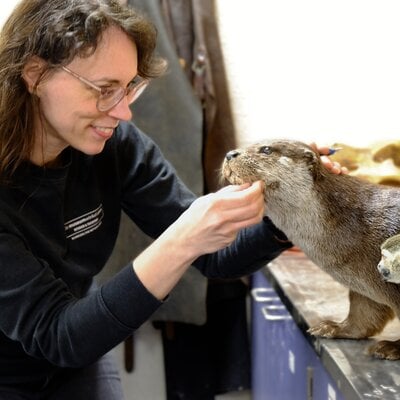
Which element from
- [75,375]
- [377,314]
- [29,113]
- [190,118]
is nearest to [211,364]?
[190,118]

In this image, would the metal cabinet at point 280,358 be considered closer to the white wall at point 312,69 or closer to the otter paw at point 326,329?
the otter paw at point 326,329

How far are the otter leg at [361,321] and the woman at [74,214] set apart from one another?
0.18m

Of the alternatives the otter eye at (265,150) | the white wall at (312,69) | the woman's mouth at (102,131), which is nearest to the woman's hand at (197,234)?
the otter eye at (265,150)

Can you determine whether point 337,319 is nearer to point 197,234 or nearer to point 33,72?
point 197,234

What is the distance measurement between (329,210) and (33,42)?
56 centimetres

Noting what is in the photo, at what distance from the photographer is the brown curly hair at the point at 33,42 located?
112cm

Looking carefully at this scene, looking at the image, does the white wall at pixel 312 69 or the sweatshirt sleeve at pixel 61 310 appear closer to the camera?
the sweatshirt sleeve at pixel 61 310

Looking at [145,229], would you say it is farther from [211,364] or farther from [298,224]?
[211,364]

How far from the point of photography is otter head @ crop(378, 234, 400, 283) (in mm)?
1001

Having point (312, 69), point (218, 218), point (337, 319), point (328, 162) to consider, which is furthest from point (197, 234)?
point (312, 69)

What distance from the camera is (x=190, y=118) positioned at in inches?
82.4

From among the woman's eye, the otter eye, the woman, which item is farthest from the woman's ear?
the otter eye

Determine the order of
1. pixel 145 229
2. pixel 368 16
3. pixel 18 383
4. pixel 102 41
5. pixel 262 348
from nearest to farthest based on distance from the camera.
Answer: pixel 102 41, pixel 18 383, pixel 145 229, pixel 262 348, pixel 368 16

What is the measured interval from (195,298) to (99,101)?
1108 millimetres
